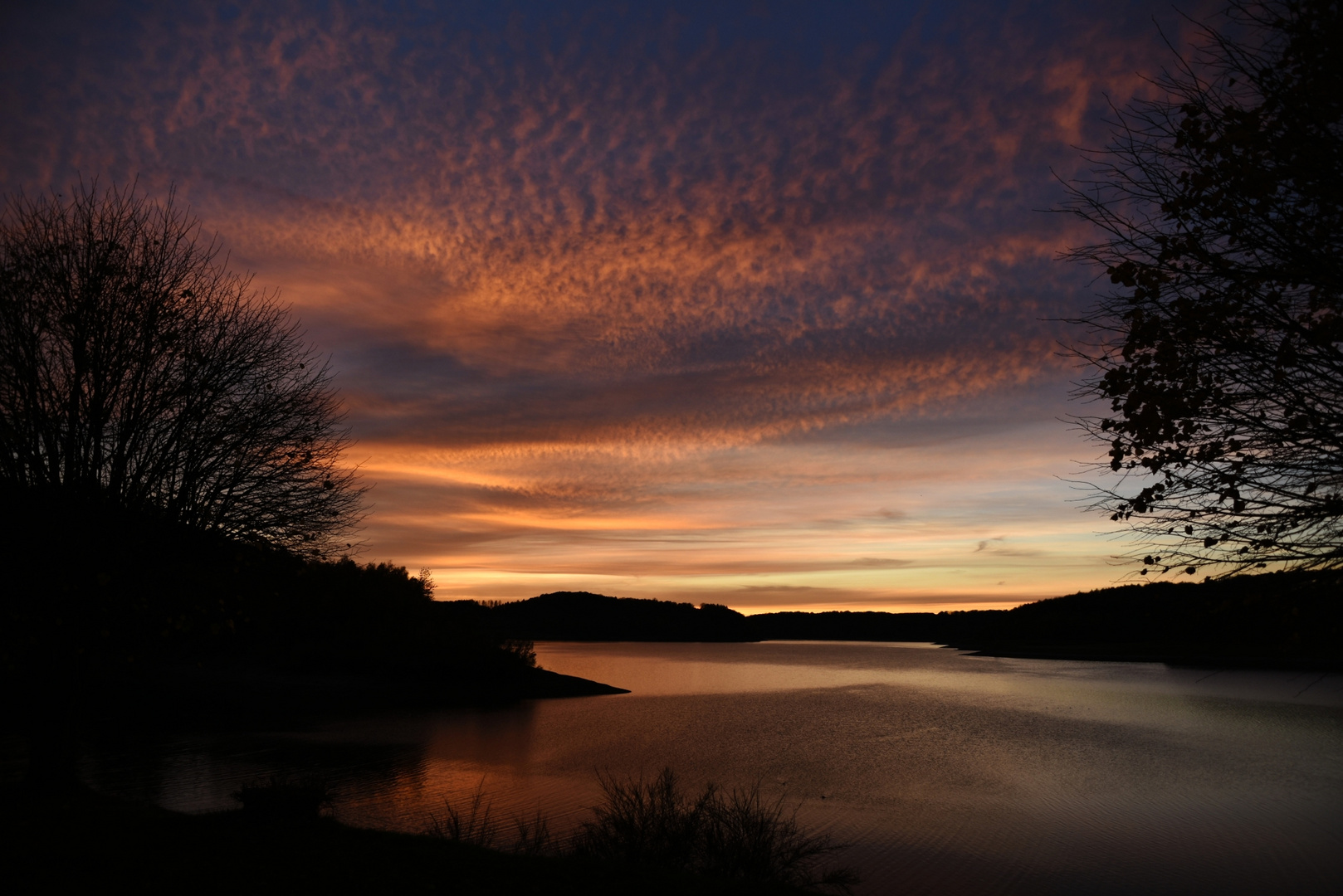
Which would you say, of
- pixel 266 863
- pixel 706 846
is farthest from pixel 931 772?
pixel 266 863

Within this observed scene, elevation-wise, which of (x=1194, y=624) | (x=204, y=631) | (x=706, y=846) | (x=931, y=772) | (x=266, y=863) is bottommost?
(x=931, y=772)

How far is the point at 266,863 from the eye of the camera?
34.3ft

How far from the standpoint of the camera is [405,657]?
62.3 m

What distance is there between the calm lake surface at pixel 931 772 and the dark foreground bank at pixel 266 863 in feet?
27.1

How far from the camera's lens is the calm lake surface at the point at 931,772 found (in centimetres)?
1925

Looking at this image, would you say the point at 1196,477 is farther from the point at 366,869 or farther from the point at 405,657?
the point at 405,657

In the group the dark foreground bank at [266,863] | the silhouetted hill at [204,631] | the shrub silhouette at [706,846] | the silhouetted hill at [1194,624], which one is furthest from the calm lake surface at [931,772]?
the dark foreground bank at [266,863]

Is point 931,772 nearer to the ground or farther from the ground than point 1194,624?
nearer to the ground

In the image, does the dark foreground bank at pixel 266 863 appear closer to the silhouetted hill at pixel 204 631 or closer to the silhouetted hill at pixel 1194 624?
the silhouetted hill at pixel 204 631

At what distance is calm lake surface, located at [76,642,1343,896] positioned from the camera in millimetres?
19250

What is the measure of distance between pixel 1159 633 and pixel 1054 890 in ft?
434

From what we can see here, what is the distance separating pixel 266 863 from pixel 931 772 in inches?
1095

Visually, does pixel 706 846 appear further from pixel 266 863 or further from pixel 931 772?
pixel 931 772

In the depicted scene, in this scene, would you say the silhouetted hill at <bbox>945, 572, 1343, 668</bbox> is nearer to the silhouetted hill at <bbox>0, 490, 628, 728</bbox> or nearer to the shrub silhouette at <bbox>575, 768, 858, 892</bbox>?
the shrub silhouette at <bbox>575, 768, 858, 892</bbox>
